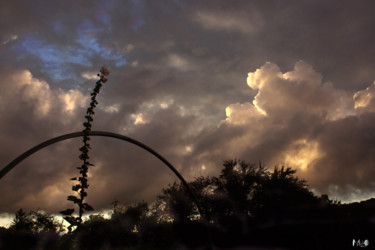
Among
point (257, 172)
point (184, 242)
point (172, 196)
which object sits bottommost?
point (184, 242)

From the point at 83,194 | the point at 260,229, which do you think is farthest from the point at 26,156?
the point at 260,229

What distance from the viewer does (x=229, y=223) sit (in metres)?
51.6

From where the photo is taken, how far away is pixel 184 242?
1510 inches

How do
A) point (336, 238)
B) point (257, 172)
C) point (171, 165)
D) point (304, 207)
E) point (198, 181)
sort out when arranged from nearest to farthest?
point (171, 165), point (336, 238), point (304, 207), point (257, 172), point (198, 181)

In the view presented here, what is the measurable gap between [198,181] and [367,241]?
115ft

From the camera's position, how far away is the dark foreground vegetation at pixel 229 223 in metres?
11.4

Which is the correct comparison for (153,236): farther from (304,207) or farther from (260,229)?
(304,207)

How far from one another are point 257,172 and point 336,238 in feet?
80.9

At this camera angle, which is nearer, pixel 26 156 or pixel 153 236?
pixel 26 156

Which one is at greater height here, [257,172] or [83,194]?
[257,172]

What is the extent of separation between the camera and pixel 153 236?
16203 millimetres

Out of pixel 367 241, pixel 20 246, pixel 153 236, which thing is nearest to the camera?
pixel 20 246

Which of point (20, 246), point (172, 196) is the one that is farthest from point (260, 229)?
point (20, 246)

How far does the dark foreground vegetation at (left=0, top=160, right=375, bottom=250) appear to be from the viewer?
1141cm
